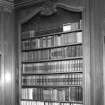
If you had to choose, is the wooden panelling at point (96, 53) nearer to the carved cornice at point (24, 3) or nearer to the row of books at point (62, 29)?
the row of books at point (62, 29)

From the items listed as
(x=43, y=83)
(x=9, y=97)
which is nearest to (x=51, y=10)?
(x=43, y=83)

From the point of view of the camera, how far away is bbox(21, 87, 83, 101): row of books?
493 cm

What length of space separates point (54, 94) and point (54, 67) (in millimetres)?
561

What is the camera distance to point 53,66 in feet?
17.6

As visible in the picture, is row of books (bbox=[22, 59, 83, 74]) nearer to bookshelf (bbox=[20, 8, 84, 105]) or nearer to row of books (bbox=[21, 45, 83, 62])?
bookshelf (bbox=[20, 8, 84, 105])

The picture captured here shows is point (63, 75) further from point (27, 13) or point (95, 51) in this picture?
point (27, 13)

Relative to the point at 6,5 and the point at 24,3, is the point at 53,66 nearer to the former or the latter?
the point at 24,3

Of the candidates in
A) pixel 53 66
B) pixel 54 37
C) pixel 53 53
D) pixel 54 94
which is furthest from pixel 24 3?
pixel 54 94

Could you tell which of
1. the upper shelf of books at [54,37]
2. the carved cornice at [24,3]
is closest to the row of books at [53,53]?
the upper shelf of books at [54,37]

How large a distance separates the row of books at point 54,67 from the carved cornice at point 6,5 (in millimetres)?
1405

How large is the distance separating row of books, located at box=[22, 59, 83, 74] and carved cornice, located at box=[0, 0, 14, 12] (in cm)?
140

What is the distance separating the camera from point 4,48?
19.4 ft

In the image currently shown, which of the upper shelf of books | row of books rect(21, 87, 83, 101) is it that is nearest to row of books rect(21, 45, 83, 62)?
the upper shelf of books

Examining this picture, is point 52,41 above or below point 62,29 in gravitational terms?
below
